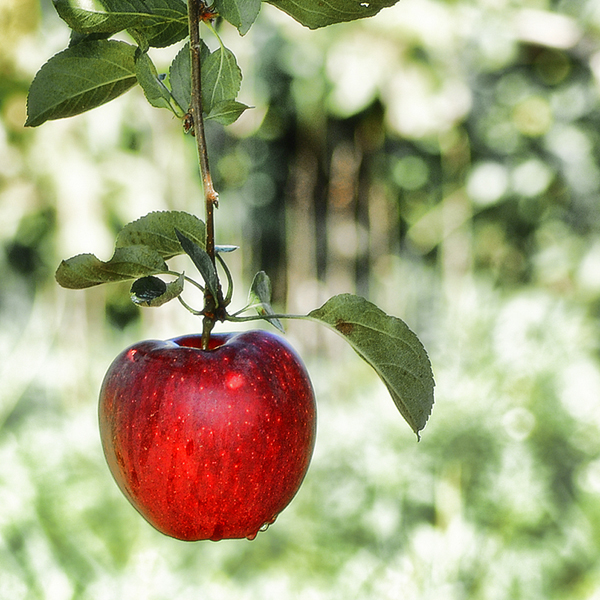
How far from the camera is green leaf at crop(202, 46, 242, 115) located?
270 mm

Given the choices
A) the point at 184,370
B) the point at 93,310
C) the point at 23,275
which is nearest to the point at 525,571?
the point at 184,370

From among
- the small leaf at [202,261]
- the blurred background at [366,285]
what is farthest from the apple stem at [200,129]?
the blurred background at [366,285]

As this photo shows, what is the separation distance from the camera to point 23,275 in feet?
7.73

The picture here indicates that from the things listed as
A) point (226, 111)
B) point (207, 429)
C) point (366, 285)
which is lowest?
point (366, 285)

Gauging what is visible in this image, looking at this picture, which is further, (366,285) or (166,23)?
(366,285)

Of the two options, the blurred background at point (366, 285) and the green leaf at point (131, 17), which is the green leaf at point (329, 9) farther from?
the blurred background at point (366, 285)

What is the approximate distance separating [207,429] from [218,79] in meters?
0.14

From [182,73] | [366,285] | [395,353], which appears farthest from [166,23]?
[366,285]

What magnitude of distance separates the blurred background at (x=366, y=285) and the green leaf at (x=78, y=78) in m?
0.79

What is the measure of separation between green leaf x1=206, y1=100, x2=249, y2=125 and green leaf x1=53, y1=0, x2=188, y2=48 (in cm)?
4

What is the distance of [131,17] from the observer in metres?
0.25

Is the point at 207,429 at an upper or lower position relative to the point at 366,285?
upper

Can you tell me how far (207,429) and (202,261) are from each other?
0.30ft

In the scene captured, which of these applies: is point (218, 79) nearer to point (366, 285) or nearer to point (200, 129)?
point (200, 129)
